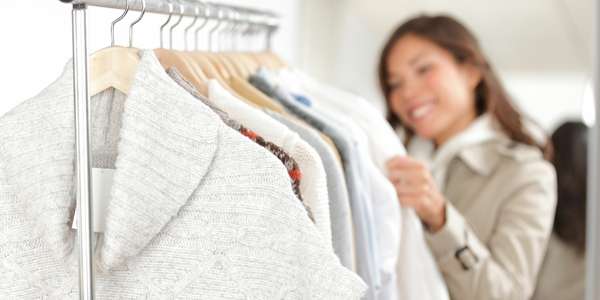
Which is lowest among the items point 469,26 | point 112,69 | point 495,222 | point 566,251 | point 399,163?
point 566,251

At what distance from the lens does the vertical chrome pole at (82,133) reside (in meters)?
0.85

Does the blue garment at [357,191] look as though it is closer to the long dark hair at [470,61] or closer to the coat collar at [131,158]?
the coat collar at [131,158]

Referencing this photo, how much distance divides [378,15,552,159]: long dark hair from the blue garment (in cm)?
73

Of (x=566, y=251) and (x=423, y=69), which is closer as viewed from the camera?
(x=423, y=69)

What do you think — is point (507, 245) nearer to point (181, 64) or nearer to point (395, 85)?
point (395, 85)

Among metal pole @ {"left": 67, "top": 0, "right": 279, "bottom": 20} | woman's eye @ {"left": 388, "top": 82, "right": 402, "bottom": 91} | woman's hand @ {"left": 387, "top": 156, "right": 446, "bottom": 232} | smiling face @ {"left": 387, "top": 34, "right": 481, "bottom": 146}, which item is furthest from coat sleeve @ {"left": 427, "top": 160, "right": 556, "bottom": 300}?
metal pole @ {"left": 67, "top": 0, "right": 279, "bottom": 20}

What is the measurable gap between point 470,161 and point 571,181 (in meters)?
0.64

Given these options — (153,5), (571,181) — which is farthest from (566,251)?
(153,5)

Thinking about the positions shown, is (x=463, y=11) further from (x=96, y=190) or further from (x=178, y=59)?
(x=96, y=190)

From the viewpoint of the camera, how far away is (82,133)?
85cm

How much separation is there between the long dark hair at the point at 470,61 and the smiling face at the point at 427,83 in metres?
0.02

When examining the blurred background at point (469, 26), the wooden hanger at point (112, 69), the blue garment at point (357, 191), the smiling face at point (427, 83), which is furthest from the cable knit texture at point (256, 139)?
the smiling face at point (427, 83)

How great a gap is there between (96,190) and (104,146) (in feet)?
0.21

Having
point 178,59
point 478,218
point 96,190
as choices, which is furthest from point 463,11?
point 96,190
